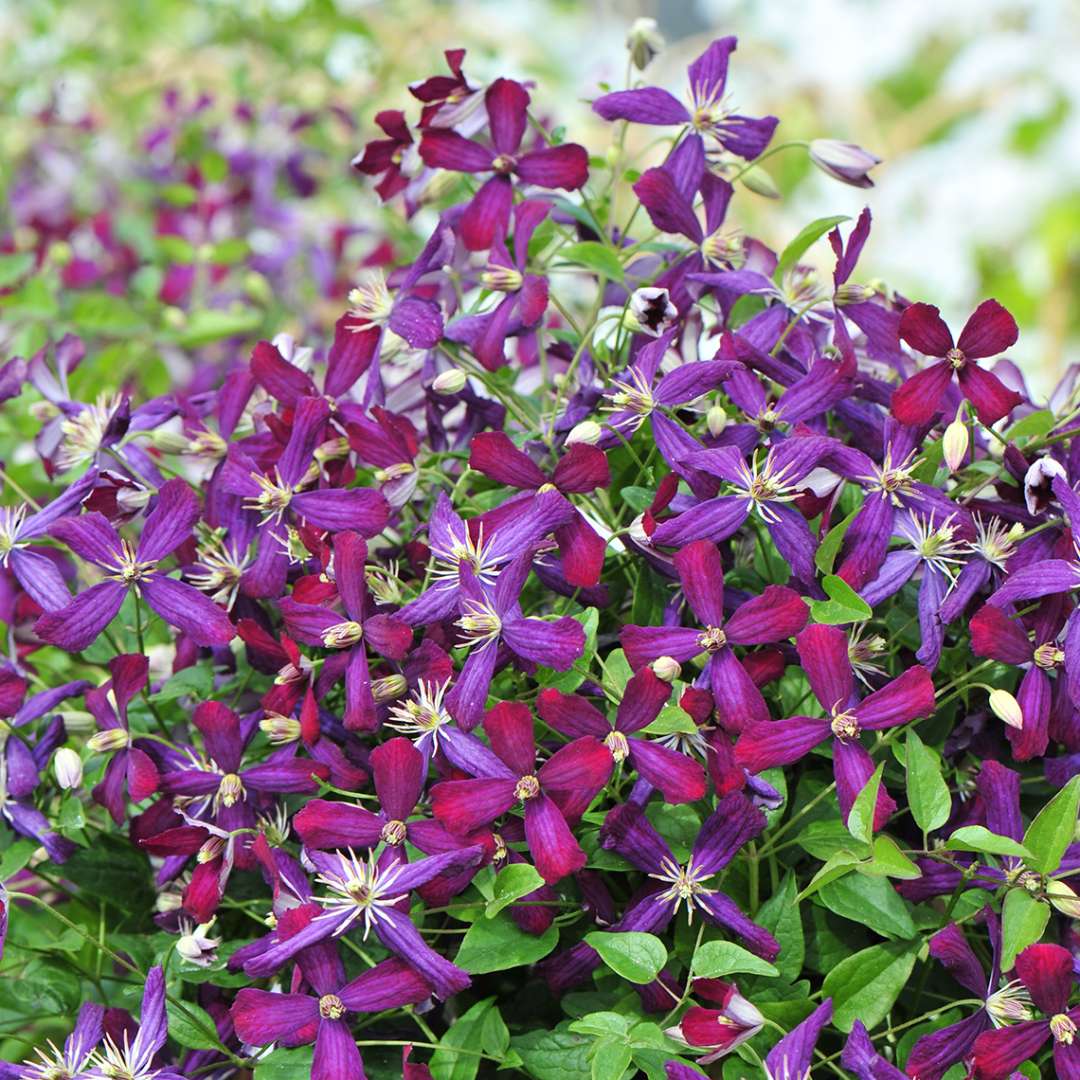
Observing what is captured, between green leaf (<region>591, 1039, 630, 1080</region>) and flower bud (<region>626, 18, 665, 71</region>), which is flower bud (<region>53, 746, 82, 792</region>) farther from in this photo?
flower bud (<region>626, 18, 665, 71</region>)

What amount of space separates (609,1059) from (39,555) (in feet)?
1.23

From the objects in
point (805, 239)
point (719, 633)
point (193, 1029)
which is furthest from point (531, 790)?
point (805, 239)

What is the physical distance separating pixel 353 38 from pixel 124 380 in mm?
977

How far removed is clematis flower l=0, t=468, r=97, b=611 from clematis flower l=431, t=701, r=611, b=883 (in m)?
0.24

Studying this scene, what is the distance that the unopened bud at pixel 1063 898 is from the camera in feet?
1.79

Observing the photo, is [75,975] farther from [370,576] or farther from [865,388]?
[865,388]

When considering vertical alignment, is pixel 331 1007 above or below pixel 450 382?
below

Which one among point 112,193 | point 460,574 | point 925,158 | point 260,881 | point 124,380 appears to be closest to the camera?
point 460,574

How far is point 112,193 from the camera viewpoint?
1.91 meters

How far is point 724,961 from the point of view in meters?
0.54

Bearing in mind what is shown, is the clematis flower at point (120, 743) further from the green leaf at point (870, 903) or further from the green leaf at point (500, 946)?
the green leaf at point (870, 903)

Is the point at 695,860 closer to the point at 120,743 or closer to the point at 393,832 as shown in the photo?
the point at 393,832

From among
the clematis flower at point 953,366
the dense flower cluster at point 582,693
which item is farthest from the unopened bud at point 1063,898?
the clematis flower at point 953,366

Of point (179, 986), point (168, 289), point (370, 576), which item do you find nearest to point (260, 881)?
point (179, 986)
